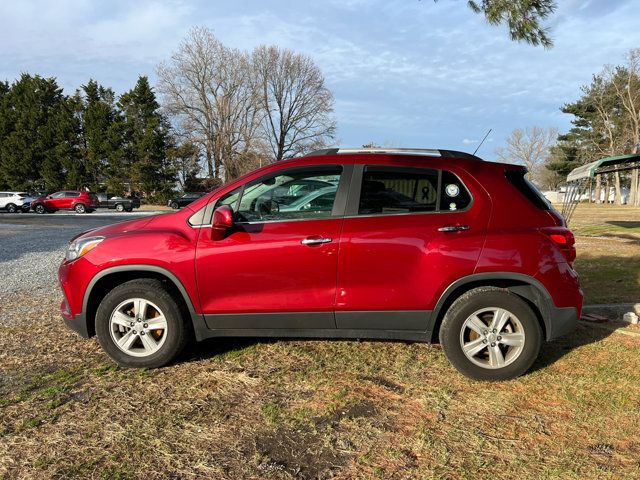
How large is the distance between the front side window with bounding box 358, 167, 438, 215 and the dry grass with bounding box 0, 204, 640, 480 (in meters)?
1.36

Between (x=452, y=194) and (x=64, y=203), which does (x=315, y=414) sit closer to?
(x=452, y=194)

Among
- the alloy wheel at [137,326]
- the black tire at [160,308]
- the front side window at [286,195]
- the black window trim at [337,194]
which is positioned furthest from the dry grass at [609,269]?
the alloy wheel at [137,326]

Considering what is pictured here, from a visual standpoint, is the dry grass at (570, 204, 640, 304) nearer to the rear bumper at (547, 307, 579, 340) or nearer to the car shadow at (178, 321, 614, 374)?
the car shadow at (178, 321, 614, 374)

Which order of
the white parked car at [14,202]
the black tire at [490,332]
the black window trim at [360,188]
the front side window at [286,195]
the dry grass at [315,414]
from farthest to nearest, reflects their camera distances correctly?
the white parked car at [14,202], the front side window at [286,195], the black window trim at [360,188], the black tire at [490,332], the dry grass at [315,414]

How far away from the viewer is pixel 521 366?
3.81 metres

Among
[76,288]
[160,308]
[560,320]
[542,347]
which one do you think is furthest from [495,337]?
[76,288]

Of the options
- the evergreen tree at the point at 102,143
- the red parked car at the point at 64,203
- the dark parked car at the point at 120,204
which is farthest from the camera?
the evergreen tree at the point at 102,143

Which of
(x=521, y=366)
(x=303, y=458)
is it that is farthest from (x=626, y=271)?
(x=303, y=458)

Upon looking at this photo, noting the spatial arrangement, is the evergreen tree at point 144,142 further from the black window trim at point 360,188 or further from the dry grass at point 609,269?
the black window trim at point 360,188

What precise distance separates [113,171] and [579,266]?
4782cm

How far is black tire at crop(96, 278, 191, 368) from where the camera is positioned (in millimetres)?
3980

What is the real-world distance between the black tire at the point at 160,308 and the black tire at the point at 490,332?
215cm

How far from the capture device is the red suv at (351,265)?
12.5 ft

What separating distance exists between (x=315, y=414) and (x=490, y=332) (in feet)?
5.01
